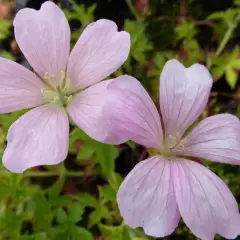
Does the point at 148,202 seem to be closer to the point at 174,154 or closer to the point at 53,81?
the point at 174,154

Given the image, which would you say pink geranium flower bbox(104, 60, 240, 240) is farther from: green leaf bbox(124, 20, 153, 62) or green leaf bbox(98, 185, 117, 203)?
green leaf bbox(124, 20, 153, 62)

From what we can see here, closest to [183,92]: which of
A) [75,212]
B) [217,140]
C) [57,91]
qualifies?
[217,140]

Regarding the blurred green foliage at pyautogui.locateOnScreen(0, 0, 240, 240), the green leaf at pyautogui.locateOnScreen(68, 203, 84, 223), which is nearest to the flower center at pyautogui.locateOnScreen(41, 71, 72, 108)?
the blurred green foliage at pyautogui.locateOnScreen(0, 0, 240, 240)

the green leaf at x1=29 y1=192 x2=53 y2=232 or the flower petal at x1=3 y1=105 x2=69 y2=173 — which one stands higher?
the flower petal at x1=3 y1=105 x2=69 y2=173

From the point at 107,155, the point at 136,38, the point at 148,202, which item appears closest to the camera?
the point at 148,202

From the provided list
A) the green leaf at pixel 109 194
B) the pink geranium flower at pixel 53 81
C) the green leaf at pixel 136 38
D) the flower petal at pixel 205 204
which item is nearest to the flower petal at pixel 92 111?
the pink geranium flower at pixel 53 81

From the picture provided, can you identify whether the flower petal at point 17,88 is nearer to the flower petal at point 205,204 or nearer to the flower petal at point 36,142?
the flower petal at point 36,142

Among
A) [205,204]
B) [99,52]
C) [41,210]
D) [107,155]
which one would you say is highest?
[99,52]

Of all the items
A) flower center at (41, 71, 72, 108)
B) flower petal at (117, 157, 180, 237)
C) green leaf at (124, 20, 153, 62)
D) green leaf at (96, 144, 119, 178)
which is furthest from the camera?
green leaf at (124, 20, 153, 62)
